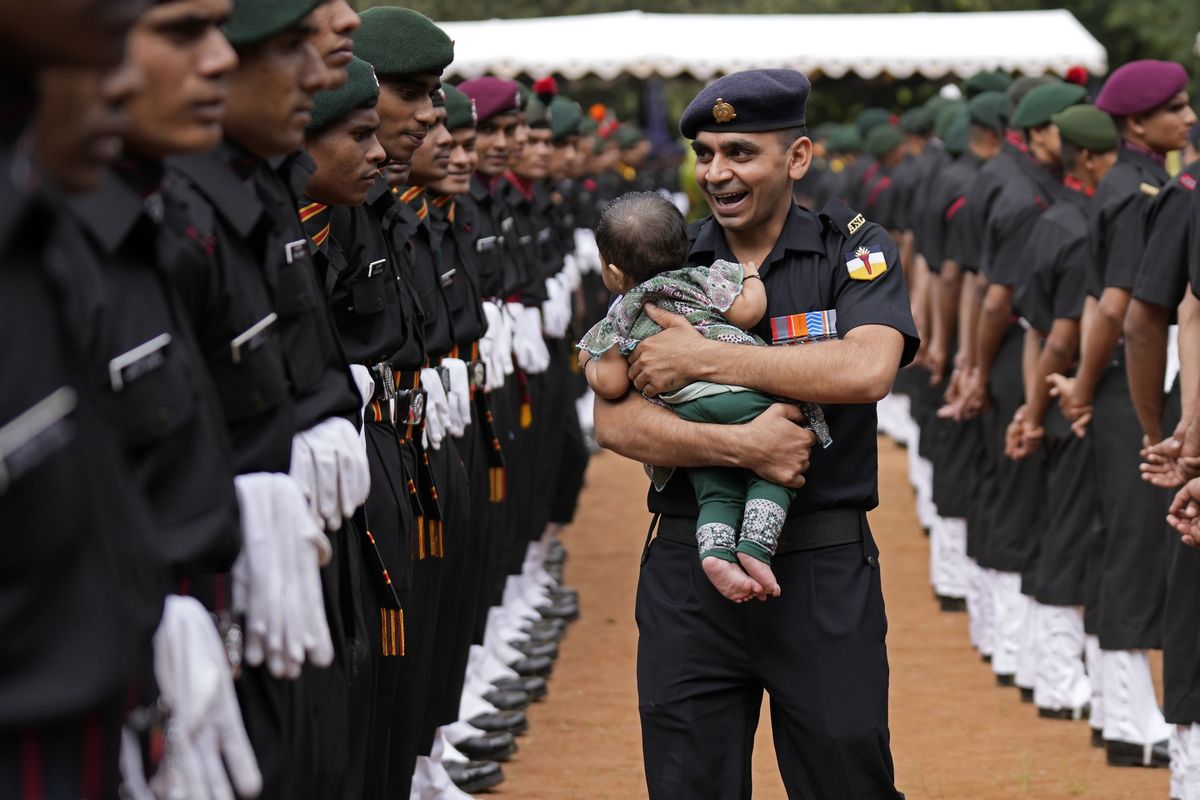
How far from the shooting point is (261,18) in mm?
3613

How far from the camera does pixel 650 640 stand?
4.56 meters

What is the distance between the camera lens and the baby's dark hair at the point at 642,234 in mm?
4438

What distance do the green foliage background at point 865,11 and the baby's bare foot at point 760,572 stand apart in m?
28.2

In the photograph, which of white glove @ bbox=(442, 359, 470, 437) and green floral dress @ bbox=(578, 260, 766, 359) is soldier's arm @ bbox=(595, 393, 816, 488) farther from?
white glove @ bbox=(442, 359, 470, 437)

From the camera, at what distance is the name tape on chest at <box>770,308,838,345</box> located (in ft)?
14.8

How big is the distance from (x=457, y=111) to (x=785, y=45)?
17.5 m

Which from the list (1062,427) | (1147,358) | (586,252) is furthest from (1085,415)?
(586,252)

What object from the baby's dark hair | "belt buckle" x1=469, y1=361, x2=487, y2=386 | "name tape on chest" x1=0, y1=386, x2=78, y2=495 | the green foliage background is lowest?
the green foliage background

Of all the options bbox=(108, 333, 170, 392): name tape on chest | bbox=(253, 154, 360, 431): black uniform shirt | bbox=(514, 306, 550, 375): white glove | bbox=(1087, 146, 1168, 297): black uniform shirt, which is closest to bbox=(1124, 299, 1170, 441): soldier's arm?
bbox=(1087, 146, 1168, 297): black uniform shirt

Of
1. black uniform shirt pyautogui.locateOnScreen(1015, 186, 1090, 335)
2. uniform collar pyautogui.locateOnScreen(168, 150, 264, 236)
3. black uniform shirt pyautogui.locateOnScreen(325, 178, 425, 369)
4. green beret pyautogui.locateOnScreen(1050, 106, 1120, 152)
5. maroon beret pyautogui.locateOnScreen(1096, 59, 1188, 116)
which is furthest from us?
green beret pyautogui.locateOnScreen(1050, 106, 1120, 152)

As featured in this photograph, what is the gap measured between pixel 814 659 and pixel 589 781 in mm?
3114

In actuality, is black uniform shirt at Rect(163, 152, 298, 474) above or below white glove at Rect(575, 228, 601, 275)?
above

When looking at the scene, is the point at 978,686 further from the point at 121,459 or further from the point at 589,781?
the point at 121,459

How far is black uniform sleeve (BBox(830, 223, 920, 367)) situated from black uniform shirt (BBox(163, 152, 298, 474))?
1468 mm
